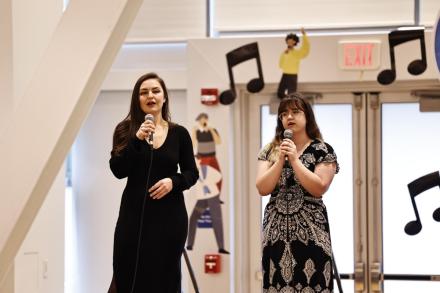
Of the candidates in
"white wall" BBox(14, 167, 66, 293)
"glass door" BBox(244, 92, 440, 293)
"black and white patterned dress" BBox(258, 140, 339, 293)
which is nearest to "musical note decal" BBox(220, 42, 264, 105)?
"glass door" BBox(244, 92, 440, 293)

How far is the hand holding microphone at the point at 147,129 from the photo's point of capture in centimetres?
315

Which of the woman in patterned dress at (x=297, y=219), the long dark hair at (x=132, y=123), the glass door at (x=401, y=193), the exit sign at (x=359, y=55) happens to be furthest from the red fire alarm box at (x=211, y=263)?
the long dark hair at (x=132, y=123)

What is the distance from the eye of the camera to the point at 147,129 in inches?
124

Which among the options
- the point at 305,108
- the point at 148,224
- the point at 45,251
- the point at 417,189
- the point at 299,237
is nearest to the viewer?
the point at 148,224

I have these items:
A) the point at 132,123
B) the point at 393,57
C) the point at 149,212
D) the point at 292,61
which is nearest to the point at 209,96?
the point at 292,61

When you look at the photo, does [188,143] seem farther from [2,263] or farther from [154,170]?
[2,263]

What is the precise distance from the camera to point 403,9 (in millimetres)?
6117

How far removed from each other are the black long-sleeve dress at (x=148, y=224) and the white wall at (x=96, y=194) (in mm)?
3343

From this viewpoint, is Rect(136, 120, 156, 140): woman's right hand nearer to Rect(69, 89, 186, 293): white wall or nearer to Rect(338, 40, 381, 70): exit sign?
Rect(338, 40, 381, 70): exit sign

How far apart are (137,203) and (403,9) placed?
144 inches

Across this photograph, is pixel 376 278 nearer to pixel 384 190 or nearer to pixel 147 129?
pixel 384 190

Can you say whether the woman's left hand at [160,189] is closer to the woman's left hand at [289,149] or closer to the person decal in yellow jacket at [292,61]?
the woman's left hand at [289,149]

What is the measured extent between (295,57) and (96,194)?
7.22 ft

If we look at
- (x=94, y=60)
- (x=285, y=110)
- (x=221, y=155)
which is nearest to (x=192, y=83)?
(x=221, y=155)
